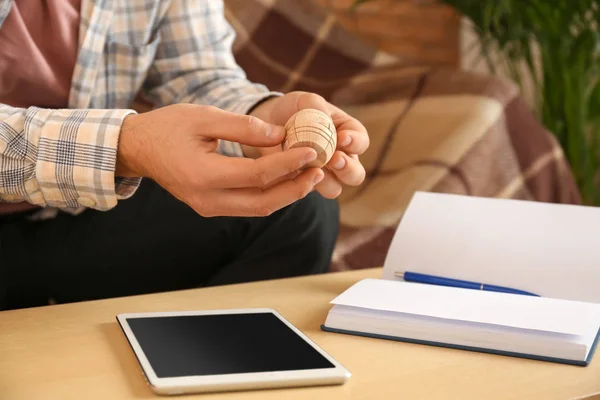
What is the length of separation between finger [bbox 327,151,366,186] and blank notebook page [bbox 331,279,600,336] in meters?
0.11

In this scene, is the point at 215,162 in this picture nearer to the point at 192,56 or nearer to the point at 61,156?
the point at 61,156

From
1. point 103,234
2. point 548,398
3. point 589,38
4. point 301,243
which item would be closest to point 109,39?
point 103,234

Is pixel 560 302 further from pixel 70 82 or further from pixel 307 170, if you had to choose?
pixel 70 82

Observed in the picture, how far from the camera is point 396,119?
198 centimetres

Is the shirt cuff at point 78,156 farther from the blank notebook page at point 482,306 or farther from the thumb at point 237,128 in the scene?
the blank notebook page at point 482,306

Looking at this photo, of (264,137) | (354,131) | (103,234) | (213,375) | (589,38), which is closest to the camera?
(213,375)

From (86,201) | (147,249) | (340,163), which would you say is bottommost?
(147,249)

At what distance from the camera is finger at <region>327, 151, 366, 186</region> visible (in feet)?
2.45

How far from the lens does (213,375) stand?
0.54 m

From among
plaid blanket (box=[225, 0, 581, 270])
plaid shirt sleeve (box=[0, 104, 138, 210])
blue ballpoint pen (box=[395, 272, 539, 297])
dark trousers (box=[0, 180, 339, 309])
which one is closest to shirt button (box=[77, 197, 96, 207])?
plaid shirt sleeve (box=[0, 104, 138, 210])

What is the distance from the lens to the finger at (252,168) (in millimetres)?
661

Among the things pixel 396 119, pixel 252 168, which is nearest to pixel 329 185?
pixel 252 168

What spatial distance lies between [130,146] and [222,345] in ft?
0.79

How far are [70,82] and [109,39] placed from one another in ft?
0.28
